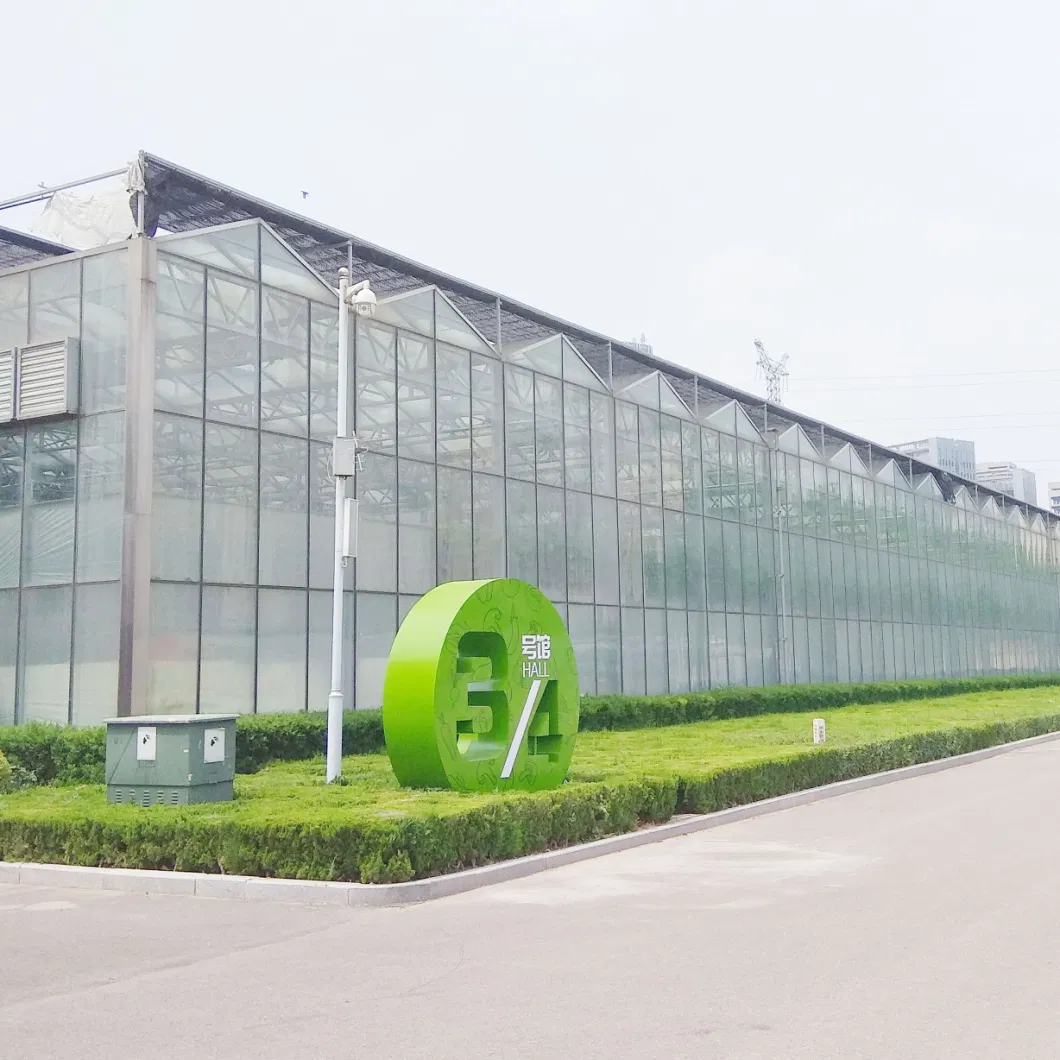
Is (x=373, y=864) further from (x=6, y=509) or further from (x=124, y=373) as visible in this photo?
(x=6, y=509)

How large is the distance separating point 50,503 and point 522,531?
434 inches

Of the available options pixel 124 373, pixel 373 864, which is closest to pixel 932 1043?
pixel 373 864

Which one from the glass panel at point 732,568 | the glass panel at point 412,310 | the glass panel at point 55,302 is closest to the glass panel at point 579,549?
the glass panel at point 412,310

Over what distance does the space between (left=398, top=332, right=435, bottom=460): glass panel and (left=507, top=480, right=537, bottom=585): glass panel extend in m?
3.10

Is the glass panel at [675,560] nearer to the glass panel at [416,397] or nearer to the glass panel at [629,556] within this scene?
the glass panel at [629,556]

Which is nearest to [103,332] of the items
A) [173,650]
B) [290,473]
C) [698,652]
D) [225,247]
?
[225,247]

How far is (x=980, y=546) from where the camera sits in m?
59.0

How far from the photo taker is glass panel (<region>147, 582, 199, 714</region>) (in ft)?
65.4

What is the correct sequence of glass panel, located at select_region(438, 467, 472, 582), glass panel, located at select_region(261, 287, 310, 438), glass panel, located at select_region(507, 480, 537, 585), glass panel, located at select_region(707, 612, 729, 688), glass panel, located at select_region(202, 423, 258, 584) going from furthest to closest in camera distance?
glass panel, located at select_region(707, 612, 729, 688), glass panel, located at select_region(507, 480, 537, 585), glass panel, located at select_region(438, 467, 472, 582), glass panel, located at select_region(261, 287, 310, 438), glass panel, located at select_region(202, 423, 258, 584)

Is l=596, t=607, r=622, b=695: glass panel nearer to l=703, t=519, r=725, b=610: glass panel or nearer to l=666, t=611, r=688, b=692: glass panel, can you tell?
l=666, t=611, r=688, b=692: glass panel

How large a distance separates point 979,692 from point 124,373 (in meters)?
40.3

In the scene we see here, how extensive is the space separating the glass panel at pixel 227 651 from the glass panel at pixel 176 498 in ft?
2.37

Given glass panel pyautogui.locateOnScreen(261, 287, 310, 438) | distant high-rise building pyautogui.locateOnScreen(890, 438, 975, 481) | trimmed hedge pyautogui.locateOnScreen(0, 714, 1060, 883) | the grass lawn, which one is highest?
distant high-rise building pyautogui.locateOnScreen(890, 438, 975, 481)

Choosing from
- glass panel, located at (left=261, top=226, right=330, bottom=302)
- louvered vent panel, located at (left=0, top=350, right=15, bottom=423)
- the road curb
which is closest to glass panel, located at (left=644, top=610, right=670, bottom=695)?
glass panel, located at (left=261, top=226, right=330, bottom=302)
